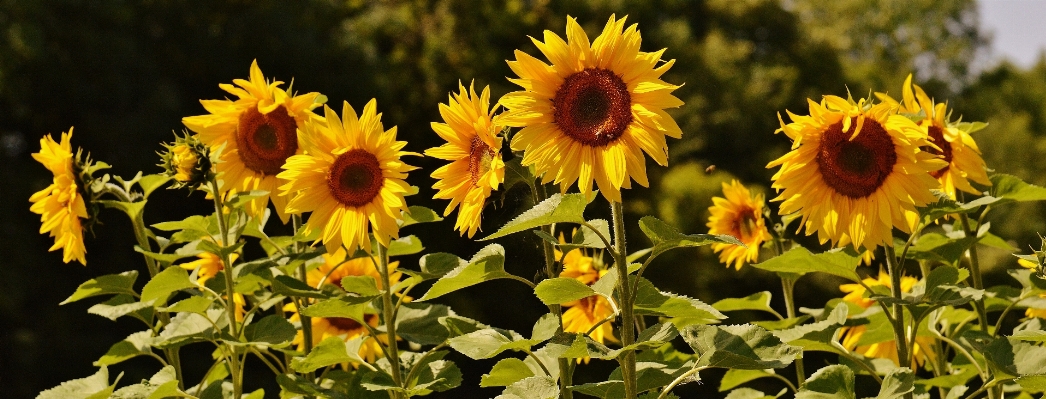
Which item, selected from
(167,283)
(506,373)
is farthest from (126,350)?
(506,373)

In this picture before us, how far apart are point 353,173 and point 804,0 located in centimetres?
2366

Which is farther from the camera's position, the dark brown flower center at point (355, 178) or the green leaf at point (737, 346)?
the dark brown flower center at point (355, 178)

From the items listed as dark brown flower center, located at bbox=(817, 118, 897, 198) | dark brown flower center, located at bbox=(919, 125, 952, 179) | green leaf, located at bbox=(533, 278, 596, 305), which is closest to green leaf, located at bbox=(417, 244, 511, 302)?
green leaf, located at bbox=(533, 278, 596, 305)

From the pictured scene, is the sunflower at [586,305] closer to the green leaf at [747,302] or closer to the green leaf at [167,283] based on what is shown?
the green leaf at [747,302]

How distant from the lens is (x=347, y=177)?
179cm

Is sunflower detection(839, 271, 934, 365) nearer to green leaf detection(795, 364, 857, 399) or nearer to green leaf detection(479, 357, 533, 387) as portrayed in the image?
green leaf detection(795, 364, 857, 399)

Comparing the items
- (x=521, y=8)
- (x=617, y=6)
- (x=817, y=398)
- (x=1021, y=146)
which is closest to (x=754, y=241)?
(x=817, y=398)

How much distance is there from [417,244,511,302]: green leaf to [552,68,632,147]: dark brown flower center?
0.22 meters

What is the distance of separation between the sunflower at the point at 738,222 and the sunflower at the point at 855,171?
0.66m

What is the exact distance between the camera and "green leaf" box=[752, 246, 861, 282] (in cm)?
174

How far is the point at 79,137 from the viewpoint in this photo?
1004cm

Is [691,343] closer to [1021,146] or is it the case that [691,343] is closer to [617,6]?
[617,6]

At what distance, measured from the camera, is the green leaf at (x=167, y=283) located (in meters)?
1.97

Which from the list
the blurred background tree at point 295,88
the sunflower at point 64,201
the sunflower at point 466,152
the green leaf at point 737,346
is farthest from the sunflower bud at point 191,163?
the blurred background tree at point 295,88
